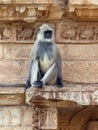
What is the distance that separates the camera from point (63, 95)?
560 inches

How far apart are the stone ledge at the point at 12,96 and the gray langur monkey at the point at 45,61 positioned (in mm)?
136

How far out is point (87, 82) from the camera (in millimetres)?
14719

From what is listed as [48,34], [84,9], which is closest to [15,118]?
[48,34]

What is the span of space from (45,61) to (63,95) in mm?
518

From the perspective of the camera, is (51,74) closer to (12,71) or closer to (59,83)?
(59,83)

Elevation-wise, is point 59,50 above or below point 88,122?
above

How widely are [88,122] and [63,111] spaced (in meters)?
0.39

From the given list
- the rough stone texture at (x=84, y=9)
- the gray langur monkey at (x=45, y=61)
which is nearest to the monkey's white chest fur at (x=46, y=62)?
the gray langur monkey at (x=45, y=61)

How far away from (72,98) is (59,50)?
31.1 inches

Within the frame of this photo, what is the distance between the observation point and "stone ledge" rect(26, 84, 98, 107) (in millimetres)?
14203

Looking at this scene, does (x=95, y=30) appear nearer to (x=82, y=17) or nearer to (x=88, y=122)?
(x=82, y=17)

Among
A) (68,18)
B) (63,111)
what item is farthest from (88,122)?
(68,18)

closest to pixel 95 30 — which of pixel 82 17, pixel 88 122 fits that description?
pixel 82 17

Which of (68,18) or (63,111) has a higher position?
(68,18)
